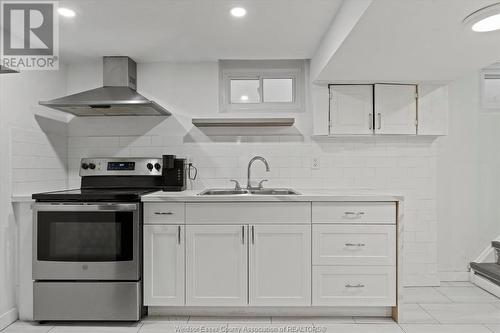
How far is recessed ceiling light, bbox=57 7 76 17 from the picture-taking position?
2416 millimetres

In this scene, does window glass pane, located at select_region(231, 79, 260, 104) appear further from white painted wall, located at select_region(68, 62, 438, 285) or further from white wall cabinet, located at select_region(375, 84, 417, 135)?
white wall cabinet, located at select_region(375, 84, 417, 135)

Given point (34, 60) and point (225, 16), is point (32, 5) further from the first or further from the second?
point (225, 16)

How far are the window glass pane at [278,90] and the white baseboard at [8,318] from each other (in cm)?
272

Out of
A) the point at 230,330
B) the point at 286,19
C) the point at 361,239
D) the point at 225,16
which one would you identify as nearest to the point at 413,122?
the point at 361,239

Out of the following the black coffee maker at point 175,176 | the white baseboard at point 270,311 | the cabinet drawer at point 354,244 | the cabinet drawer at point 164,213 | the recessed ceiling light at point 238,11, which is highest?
the recessed ceiling light at point 238,11

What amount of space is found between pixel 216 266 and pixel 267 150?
4.14ft

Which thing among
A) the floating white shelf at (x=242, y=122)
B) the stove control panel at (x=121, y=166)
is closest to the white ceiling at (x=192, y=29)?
the floating white shelf at (x=242, y=122)

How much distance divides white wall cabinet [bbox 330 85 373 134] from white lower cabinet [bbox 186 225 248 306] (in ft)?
4.51

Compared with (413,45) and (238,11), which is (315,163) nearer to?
(413,45)

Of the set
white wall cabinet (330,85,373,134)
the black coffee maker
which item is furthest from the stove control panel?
white wall cabinet (330,85,373,134)

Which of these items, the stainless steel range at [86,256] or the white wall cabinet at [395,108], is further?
the white wall cabinet at [395,108]

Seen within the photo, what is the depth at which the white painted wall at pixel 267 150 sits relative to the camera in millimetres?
3518

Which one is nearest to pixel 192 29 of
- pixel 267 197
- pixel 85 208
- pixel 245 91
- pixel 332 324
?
pixel 245 91

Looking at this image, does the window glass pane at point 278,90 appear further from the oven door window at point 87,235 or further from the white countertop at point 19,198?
the white countertop at point 19,198
